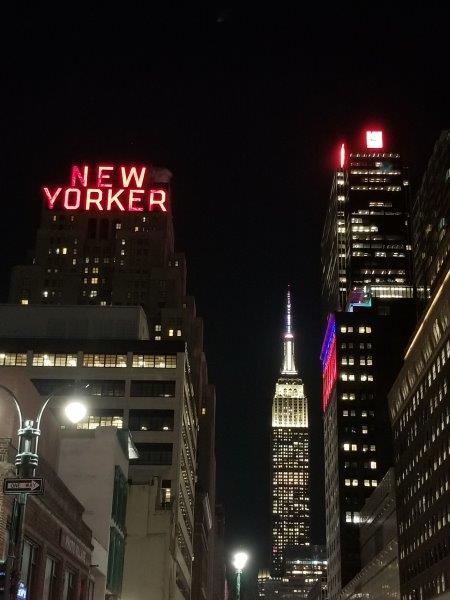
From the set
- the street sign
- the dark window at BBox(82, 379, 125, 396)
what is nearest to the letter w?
the dark window at BBox(82, 379, 125, 396)

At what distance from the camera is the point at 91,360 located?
129500 millimetres

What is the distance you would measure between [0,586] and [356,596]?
185 metres

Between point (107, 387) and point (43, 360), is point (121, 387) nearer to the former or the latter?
point (107, 387)

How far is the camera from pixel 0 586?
66.3 ft

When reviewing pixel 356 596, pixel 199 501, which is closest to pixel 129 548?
pixel 199 501

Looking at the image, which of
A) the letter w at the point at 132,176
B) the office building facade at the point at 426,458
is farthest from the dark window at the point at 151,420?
the letter w at the point at 132,176

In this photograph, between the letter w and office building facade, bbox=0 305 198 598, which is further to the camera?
the letter w

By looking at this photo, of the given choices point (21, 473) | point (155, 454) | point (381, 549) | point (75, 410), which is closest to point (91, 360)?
point (155, 454)

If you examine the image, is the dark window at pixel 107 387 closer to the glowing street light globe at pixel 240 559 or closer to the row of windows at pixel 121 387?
→ the row of windows at pixel 121 387

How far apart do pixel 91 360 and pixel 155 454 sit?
18053 mm

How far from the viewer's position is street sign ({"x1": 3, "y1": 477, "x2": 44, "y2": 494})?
20688mm

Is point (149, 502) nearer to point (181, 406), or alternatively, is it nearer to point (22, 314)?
point (181, 406)

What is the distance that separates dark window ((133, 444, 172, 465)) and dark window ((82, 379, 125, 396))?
9131 millimetres

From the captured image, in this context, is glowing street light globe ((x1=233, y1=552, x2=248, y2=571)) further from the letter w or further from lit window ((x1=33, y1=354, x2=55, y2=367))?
the letter w
